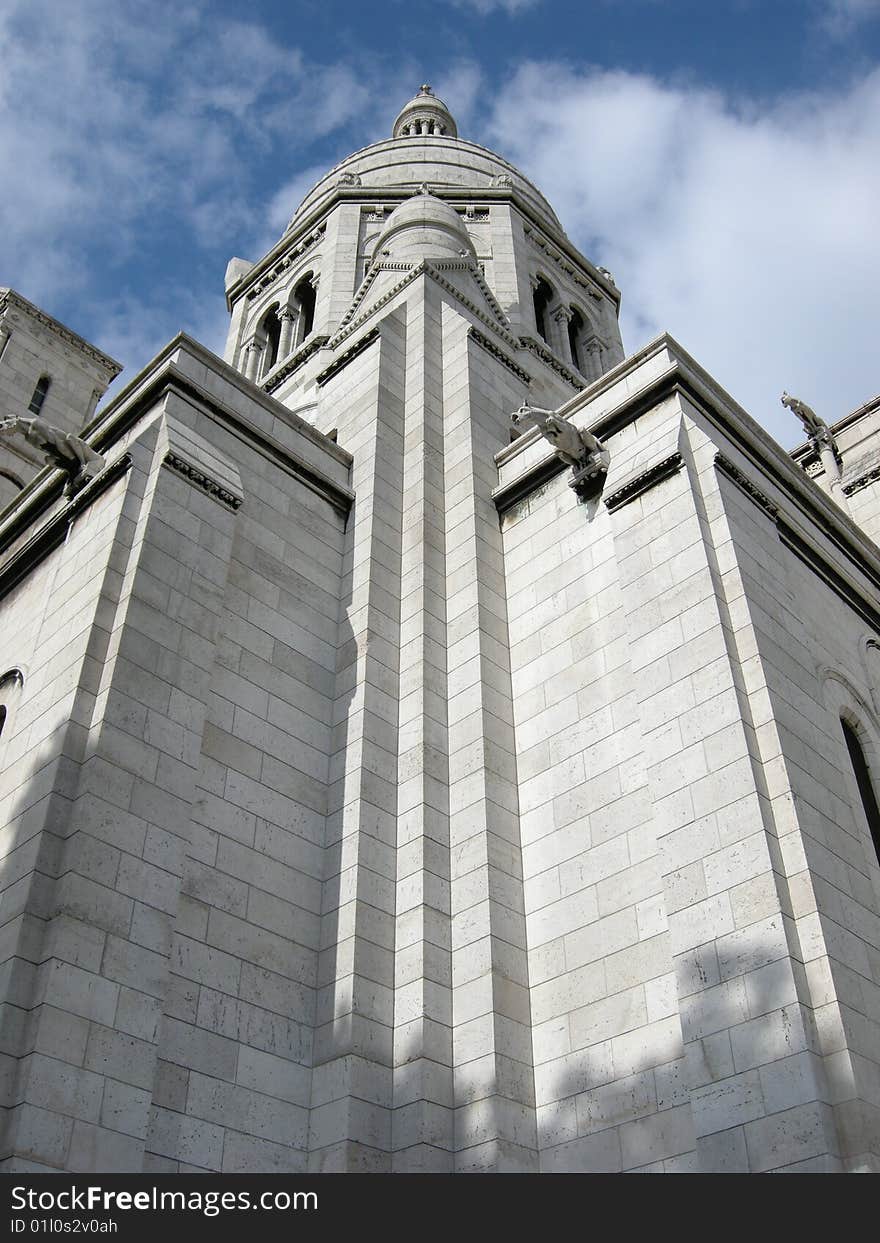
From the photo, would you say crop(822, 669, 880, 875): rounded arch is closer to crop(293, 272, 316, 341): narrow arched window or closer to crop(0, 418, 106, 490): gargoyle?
crop(0, 418, 106, 490): gargoyle

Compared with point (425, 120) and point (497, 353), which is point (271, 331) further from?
point (425, 120)

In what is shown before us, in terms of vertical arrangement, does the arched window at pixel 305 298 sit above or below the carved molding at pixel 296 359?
above

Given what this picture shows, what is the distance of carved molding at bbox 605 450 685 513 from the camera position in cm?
1839

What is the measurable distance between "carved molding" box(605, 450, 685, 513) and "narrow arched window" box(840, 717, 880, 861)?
Result: 4438 mm

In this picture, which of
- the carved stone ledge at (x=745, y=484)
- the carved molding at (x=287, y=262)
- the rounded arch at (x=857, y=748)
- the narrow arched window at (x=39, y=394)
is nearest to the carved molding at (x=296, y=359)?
the carved molding at (x=287, y=262)

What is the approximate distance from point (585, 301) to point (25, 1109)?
32.0 m

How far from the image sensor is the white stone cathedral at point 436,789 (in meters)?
13.2

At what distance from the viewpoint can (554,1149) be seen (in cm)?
1437

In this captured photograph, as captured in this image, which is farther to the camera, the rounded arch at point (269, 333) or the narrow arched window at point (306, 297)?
the rounded arch at point (269, 333)

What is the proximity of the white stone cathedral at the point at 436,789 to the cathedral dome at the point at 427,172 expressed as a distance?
694 inches

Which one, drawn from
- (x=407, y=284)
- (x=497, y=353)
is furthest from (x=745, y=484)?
(x=407, y=284)

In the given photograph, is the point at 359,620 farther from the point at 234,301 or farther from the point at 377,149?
the point at 377,149

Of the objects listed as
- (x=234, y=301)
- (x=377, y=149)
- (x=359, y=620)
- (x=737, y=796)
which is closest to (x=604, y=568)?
(x=359, y=620)

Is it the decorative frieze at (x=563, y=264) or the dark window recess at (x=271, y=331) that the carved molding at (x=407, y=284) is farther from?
the decorative frieze at (x=563, y=264)
